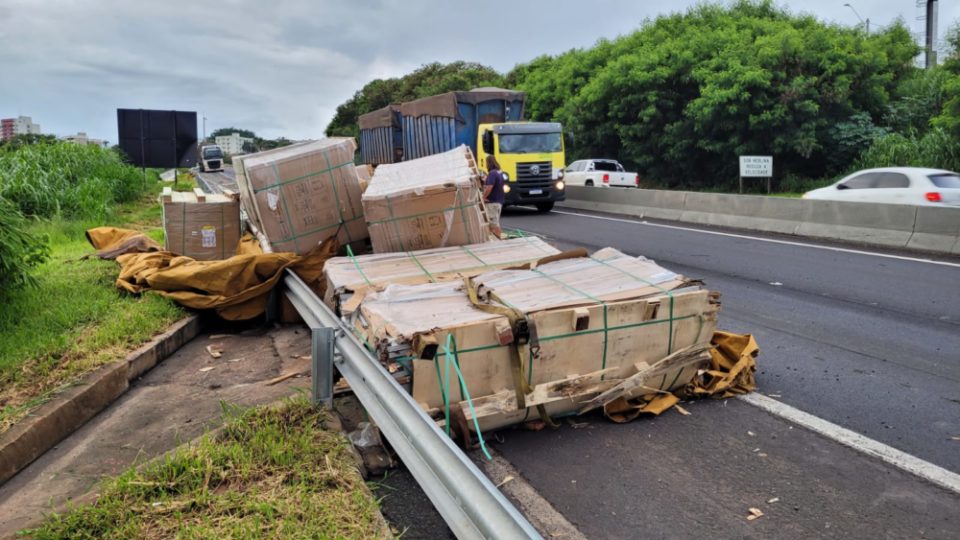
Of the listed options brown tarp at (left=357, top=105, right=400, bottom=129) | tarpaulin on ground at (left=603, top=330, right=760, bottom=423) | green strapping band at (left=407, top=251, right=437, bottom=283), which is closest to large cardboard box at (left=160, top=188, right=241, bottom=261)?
green strapping band at (left=407, top=251, right=437, bottom=283)

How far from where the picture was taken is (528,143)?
68.6 ft

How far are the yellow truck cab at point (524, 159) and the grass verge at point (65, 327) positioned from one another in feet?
43.6

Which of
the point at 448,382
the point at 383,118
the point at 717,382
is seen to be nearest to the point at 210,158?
the point at 383,118

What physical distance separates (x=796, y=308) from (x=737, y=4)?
33.8m

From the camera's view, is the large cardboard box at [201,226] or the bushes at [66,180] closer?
the large cardboard box at [201,226]

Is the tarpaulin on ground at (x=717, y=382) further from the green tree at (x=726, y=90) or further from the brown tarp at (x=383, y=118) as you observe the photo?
the green tree at (x=726, y=90)

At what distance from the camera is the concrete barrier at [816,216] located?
1194cm

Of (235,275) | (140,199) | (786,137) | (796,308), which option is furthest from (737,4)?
(235,275)

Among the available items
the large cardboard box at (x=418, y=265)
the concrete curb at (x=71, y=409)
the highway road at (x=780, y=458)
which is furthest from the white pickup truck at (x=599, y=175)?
the concrete curb at (x=71, y=409)

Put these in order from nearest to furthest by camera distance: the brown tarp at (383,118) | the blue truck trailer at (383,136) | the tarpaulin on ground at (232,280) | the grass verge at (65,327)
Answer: the grass verge at (65,327), the tarpaulin on ground at (232,280), the blue truck trailer at (383,136), the brown tarp at (383,118)

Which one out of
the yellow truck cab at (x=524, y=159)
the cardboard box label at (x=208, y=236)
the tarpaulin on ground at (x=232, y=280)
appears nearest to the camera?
the tarpaulin on ground at (x=232, y=280)

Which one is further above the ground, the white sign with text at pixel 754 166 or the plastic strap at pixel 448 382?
the white sign with text at pixel 754 166

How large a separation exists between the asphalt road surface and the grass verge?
2780mm

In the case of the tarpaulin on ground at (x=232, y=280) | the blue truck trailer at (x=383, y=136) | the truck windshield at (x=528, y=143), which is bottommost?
the tarpaulin on ground at (x=232, y=280)
